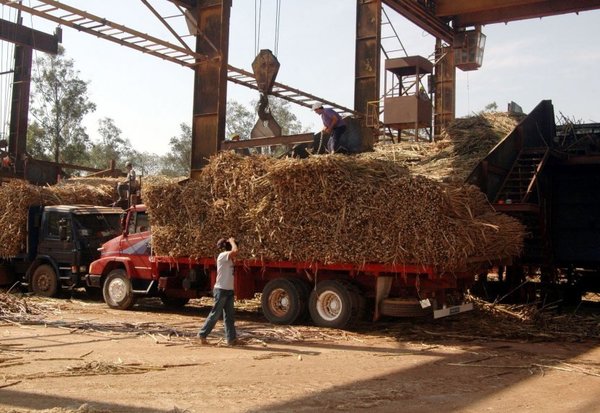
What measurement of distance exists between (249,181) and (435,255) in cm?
382

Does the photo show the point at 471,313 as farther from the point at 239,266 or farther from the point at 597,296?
the point at 597,296

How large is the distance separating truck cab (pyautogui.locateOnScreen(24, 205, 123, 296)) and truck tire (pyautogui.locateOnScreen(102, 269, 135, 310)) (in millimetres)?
1912

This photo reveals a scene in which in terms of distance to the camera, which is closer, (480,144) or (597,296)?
(480,144)

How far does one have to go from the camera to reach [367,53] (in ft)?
73.4

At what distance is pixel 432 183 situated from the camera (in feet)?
34.5

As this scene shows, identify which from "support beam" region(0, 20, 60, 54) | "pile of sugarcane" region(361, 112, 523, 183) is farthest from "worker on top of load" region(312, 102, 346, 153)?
"support beam" region(0, 20, 60, 54)

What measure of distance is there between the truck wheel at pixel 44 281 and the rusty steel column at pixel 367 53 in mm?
11540

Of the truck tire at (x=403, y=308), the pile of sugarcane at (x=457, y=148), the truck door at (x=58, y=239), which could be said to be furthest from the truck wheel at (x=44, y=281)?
the truck tire at (x=403, y=308)

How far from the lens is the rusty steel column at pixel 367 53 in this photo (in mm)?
22141

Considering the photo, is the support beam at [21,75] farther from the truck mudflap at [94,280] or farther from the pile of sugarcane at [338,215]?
the pile of sugarcane at [338,215]

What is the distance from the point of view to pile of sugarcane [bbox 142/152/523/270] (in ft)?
34.3

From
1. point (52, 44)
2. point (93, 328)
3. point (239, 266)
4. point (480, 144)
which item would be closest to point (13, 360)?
point (93, 328)

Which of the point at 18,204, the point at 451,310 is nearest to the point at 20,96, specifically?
the point at 18,204

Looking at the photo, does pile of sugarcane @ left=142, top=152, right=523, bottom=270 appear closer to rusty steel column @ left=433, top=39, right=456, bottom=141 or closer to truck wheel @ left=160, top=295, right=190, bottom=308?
truck wheel @ left=160, top=295, right=190, bottom=308
